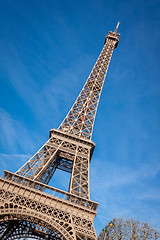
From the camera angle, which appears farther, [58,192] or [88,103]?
[88,103]

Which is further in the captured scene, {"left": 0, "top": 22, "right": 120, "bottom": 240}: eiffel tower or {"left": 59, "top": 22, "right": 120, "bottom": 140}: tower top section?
{"left": 59, "top": 22, "right": 120, "bottom": 140}: tower top section

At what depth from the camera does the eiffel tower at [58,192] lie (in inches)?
757

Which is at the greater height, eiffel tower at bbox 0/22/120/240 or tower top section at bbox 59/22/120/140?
tower top section at bbox 59/22/120/140

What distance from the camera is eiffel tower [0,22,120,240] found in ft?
63.1

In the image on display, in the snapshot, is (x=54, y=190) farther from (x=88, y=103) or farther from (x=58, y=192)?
(x=88, y=103)

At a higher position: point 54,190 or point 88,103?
point 88,103

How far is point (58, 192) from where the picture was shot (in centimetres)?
2181

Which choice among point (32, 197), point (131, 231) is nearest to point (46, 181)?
point (32, 197)

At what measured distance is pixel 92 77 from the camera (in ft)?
130

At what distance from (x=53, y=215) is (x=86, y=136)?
1306 cm

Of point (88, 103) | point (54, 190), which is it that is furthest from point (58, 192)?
point (88, 103)

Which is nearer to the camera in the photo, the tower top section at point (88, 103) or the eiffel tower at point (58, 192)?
the eiffel tower at point (58, 192)

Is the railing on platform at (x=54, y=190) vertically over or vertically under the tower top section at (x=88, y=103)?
under

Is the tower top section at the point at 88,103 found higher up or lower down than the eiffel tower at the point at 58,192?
higher up
